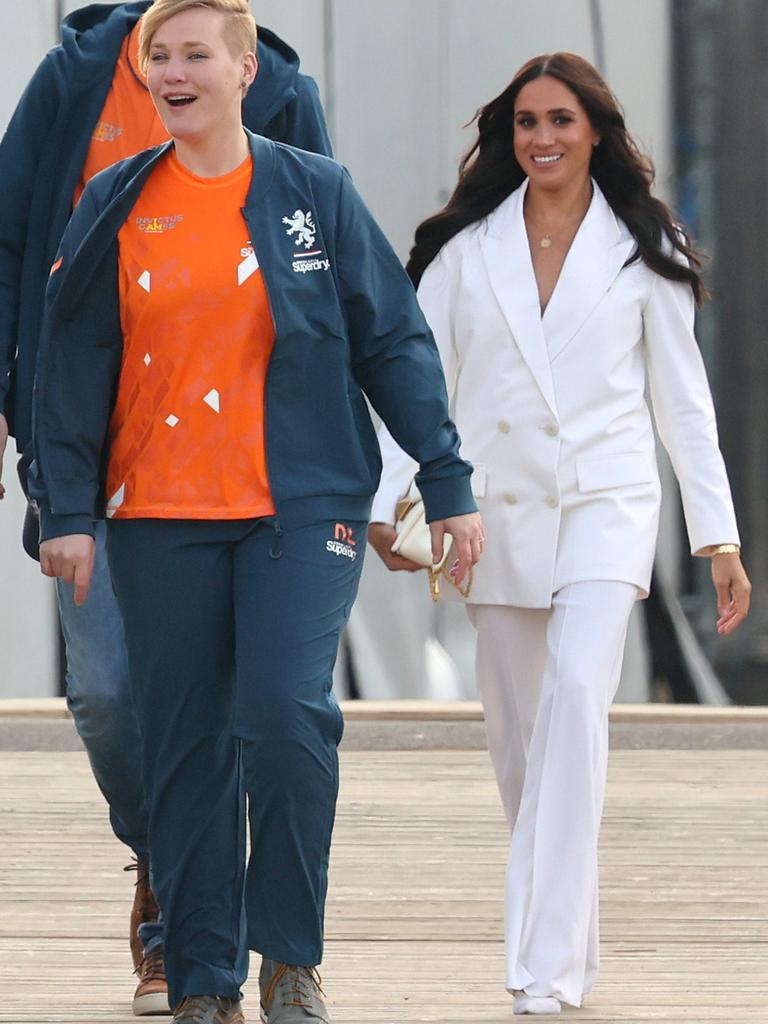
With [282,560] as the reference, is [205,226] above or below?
above

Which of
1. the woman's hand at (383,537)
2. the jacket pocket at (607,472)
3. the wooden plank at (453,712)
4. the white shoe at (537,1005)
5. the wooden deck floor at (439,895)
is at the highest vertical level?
the jacket pocket at (607,472)

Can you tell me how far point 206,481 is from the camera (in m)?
3.38

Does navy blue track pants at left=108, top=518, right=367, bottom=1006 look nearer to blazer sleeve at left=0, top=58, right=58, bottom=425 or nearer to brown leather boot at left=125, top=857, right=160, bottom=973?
brown leather boot at left=125, top=857, right=160, bottom=973

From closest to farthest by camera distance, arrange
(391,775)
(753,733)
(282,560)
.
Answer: (282,560) → (391,775) → (753,733)

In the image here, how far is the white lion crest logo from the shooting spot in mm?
3418

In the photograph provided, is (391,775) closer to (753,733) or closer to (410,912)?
(753,733)

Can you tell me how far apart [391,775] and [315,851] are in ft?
11.5

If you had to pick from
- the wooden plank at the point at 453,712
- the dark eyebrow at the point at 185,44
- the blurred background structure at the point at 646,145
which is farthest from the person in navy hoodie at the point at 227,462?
the blurred background structure at the point at 646,145

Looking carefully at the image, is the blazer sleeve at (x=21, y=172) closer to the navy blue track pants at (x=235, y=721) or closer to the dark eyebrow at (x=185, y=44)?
the dark eyebrow at (x=185, y=44)

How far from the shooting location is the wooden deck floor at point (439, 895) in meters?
4.10

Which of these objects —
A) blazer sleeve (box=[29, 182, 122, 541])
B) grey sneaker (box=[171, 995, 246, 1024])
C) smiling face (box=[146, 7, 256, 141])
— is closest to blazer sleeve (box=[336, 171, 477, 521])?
smiling face (box=[146, 7, 256, 141])

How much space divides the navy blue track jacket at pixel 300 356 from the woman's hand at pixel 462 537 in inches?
0.7

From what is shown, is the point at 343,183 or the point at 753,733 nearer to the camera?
the point at 343,183

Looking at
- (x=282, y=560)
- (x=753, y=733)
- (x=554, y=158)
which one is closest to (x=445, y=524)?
(x=282, y=560)
